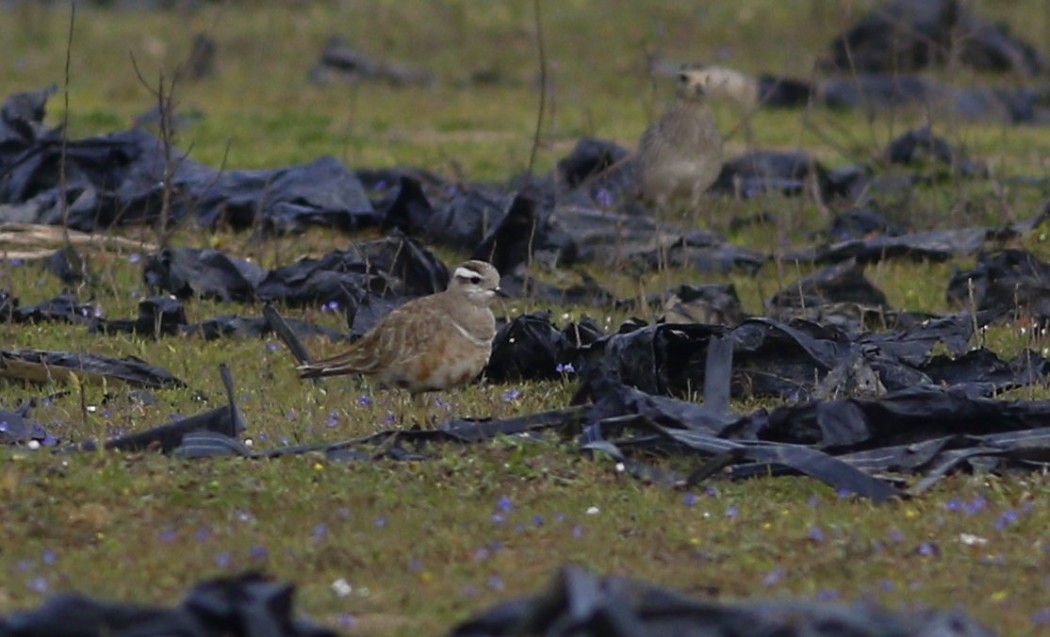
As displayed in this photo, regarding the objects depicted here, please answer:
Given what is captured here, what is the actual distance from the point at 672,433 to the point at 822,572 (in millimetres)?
1301

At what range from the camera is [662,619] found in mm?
4879

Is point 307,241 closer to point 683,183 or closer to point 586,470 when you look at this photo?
point 683,183

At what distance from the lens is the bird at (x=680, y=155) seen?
46.0ft

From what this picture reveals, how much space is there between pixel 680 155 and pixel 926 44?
23.9 feet

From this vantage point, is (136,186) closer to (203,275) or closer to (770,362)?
(203,275)

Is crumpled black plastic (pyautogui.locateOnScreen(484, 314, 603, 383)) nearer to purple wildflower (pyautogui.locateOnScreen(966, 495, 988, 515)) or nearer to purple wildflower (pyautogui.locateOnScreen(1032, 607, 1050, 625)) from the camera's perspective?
purple wildflower (pyautogui.locateOnScreen(966, 495, 988, 515))

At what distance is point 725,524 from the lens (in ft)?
22.6

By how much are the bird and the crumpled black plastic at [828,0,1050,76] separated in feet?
21.3

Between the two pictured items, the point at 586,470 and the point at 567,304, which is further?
the point at 567,304

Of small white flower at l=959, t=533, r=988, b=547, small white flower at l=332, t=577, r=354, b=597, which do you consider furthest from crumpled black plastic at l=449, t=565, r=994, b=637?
small white flower at l=959, t=533, r=988, b=547

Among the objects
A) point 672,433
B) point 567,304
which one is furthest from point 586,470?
point 567,304

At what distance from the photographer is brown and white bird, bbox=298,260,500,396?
345 inches

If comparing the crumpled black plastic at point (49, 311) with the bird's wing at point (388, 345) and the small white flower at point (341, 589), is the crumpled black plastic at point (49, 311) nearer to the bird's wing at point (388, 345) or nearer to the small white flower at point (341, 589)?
the bird's wing at point (388, 345)

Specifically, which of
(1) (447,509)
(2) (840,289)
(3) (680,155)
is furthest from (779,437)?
(3) (680,155)
